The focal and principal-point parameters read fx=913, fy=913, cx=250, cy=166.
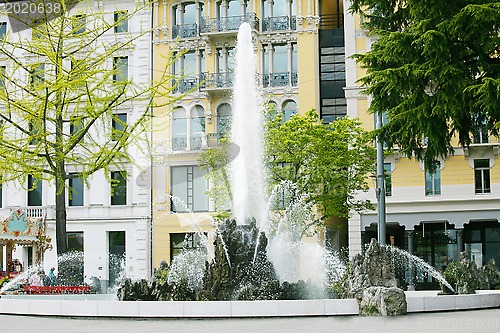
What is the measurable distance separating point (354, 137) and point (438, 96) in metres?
15.0

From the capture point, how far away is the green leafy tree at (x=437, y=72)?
902 inches

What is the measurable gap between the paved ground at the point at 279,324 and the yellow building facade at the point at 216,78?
2736 centimetres

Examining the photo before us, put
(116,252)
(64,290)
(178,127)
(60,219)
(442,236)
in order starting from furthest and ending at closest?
(178,127) < (116,252) < (442,236) < (64,290) < (60,219)

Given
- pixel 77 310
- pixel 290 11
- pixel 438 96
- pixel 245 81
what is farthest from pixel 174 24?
pixel 77 310

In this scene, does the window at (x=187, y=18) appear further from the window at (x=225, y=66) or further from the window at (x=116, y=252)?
the window at (x=116, y=252)

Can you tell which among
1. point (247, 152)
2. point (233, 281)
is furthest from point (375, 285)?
point (247, 152)

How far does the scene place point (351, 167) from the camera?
38750 millimetres

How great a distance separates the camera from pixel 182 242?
47312 millimetres

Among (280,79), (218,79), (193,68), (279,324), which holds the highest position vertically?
(193,68)

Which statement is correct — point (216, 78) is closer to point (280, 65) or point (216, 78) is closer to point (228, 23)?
point (228, 23)

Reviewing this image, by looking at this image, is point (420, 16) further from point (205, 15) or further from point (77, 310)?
point (205, 15)

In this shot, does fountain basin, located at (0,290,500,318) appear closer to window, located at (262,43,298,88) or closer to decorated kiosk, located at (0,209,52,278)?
decorated kiosk, located at (0,209,52,278)

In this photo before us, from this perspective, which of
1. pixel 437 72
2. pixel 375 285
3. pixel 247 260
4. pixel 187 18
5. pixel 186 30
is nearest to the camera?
pixel 375 285

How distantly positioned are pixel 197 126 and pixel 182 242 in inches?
243
